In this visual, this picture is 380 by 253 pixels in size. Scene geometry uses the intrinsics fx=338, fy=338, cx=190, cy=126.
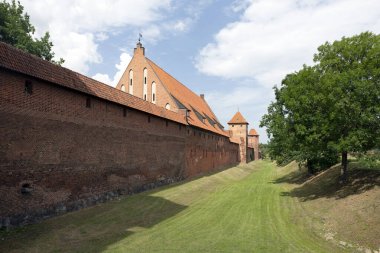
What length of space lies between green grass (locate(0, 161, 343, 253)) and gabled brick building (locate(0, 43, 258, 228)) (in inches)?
36.9

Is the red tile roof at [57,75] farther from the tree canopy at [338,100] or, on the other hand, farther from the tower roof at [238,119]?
the tower roof at [238,119]

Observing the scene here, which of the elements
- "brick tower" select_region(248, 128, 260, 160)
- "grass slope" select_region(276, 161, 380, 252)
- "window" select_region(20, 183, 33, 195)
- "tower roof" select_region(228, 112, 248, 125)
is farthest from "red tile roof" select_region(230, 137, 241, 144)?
"window" select_region(20, 183, 33, 195)

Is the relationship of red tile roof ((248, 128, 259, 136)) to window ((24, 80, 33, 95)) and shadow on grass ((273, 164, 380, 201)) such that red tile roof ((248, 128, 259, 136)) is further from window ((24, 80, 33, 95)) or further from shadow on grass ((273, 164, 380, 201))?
window ((24, 80, 33, 95))

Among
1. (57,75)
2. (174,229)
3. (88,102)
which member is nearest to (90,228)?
(174,229)

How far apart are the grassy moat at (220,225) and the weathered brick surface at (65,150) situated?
2.68 feet

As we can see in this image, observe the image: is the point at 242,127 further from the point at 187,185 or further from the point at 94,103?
the point at 94,103

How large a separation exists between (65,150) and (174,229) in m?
5.72

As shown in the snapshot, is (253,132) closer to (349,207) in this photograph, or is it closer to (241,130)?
(241,130)

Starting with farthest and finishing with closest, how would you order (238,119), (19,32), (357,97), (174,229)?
(238,119)
(19,32)
(357,97)
(174,229)

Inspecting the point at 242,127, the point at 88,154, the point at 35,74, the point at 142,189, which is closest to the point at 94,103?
the point at 88,154

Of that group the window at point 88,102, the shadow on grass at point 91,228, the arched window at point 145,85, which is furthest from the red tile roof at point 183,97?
the window at point 88,102

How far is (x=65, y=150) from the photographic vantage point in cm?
1441

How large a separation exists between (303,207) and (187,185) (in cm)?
990

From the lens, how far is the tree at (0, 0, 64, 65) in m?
31.2
